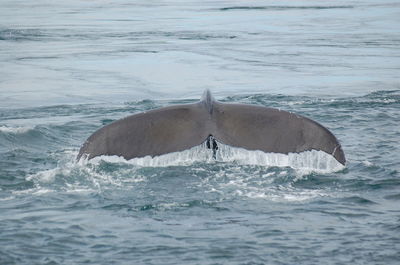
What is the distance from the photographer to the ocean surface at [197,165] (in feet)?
19.4

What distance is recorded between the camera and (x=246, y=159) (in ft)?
26.2

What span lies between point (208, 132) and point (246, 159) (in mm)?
687

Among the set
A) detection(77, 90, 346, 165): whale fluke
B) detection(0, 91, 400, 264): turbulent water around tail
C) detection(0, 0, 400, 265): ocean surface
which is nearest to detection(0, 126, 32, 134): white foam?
detection(0, 0, 400, 265): ocean surface

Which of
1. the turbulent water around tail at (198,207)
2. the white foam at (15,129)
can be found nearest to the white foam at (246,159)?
the turbulent water around tail at (198,207)

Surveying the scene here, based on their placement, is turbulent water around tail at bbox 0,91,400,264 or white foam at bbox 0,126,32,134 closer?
turbulent water around tail at bbox 0,91,400,264

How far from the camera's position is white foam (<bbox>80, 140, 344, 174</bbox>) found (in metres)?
7.34

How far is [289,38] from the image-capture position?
2158cm

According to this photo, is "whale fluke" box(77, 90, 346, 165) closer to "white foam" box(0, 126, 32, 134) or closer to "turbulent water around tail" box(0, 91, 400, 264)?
"turbulent water around tail" box(0, 91, 400, 264)

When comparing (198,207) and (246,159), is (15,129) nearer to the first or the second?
(246,159)

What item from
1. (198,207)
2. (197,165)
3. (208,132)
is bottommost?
(198,207)

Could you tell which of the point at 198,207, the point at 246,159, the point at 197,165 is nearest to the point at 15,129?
the point at 197,165

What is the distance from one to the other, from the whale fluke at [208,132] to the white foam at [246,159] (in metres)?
0.07

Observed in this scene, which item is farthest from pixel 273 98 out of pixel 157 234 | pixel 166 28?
pixel 166 28

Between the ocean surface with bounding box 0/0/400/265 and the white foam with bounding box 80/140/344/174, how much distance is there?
0.02m
